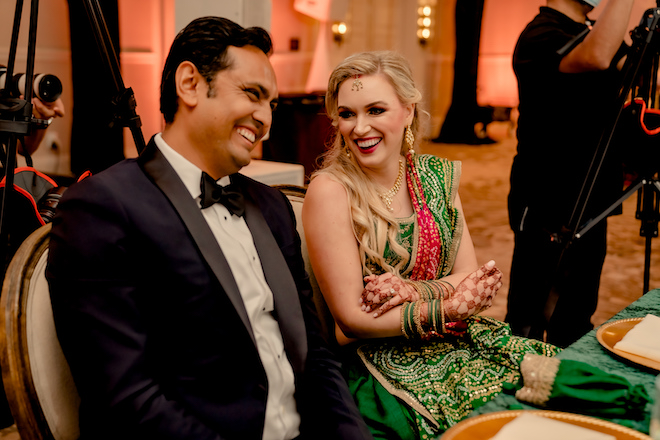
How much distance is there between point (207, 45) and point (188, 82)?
71mm

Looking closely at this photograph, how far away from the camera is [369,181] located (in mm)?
1573

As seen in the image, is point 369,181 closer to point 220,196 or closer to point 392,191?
point 392,191

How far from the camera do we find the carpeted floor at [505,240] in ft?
11.5

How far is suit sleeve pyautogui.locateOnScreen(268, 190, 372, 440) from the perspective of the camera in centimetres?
108

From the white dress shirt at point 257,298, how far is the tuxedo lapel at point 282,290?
1 cm

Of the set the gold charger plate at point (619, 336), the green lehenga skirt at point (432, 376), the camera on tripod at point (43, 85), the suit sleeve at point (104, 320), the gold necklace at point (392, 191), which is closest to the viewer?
the suit sleeve at point (104, 320)

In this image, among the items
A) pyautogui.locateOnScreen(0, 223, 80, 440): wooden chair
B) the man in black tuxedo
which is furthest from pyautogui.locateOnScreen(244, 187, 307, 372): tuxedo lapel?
pyautogui.locateOnScreen(0, 223, 80, 440): wooden chair

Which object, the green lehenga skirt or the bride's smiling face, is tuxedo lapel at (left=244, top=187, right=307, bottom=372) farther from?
the bride's smiling face

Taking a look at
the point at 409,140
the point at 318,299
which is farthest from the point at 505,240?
the point at 318,299

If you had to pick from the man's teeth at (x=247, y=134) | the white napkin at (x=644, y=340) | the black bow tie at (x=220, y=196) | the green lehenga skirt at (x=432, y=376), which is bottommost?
the green lehenga skirt at (x=432, y=376)

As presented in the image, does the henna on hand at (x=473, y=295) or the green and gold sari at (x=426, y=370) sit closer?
the green and gold sari at (x=426, y=370)

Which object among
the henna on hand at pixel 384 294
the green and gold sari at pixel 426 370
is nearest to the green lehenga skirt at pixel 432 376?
the green and gold sari at pixel 426 370

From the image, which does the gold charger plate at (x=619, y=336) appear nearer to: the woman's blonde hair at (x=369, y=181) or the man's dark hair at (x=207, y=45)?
the woman's blonde hair at (x=369, y=181)

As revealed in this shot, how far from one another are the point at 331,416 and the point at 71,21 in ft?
11.2
